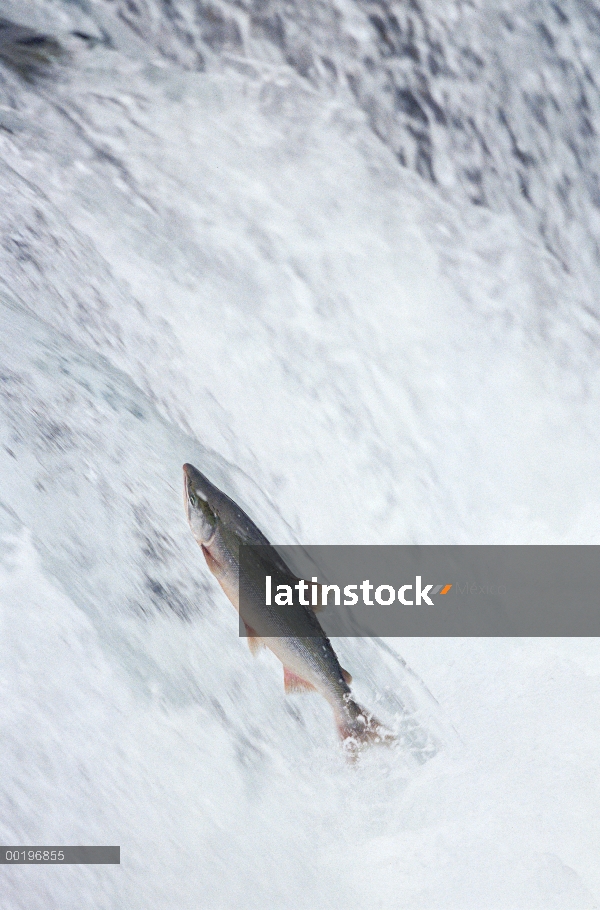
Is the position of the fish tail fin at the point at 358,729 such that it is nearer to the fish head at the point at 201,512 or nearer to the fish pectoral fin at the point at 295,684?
the fish pectoral fin at the point at 295,684

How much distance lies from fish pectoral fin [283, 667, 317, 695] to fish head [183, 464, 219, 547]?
33 centimetres

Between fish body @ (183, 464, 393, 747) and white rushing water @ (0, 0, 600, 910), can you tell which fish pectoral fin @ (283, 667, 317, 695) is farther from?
white rushing water @ (0, 0, 600, 910)

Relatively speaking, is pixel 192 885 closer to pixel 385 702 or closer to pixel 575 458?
pixel 385 702

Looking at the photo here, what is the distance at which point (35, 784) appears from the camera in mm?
1762

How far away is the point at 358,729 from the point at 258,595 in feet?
1.55

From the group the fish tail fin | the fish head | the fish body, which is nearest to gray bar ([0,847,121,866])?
the fish tail fin

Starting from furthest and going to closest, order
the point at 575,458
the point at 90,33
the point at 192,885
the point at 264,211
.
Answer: the point at 192,885 < the point at 575,458 < the point at 264,211 < the point at 90,33

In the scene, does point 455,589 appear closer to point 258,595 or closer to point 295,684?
point 295,684

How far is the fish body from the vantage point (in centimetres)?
126

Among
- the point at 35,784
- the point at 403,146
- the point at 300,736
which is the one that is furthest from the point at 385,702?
the point at 403,146

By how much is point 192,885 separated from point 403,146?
5.57 feet

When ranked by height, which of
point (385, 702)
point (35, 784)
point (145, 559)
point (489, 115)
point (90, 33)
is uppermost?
point (90, 33)

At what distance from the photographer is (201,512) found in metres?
1.25

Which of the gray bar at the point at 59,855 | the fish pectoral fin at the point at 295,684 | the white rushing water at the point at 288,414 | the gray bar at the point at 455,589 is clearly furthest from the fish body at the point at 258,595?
the gray bar at the point at 59,855
